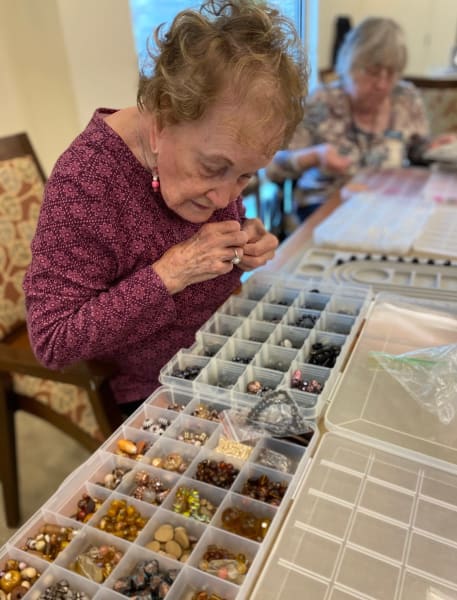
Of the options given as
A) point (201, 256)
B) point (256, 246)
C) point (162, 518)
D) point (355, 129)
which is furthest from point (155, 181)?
point (355, 129)

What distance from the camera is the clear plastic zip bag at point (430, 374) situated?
690 millimetres

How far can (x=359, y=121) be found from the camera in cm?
191

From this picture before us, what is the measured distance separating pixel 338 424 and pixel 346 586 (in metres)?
0.22

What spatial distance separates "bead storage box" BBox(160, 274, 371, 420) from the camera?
0.72 meters

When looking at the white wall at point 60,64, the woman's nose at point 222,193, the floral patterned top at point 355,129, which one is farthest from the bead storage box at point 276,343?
the floral patterned top at point 355,129

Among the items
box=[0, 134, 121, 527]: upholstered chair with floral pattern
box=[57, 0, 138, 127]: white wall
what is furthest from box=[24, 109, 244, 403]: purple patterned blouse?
box=[57, 0, 138, 127]: white wall

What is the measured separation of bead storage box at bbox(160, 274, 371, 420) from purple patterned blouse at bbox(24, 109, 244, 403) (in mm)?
106

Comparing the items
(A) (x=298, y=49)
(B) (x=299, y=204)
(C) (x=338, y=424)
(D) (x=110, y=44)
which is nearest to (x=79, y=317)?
(C) (x=338, y=424)

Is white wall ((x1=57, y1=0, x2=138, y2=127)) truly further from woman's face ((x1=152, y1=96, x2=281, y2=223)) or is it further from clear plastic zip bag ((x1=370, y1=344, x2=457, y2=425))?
clear plastic zip bag ((x1=370, y1=344, x2=457, y2=425))

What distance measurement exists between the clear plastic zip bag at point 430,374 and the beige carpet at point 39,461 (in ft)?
3.80

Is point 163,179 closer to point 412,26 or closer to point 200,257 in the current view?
point 200,257

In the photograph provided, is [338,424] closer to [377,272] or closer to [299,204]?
[377,272]

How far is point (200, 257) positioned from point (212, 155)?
0.57 feet

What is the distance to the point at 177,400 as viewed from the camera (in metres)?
0.74
